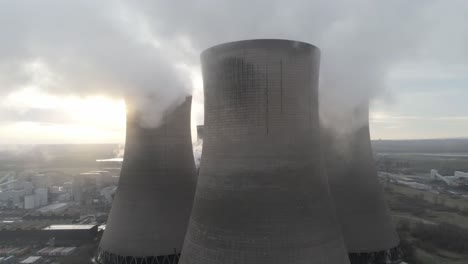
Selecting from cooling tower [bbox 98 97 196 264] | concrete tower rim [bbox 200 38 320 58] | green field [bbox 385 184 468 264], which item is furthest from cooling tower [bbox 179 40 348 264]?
green field [bbox 385 184 468 264]

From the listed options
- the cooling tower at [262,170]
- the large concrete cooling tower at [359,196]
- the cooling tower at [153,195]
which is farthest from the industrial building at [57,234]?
the large concrete cooling tower at [359,196]

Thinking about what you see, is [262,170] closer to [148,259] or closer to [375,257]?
[148,259]

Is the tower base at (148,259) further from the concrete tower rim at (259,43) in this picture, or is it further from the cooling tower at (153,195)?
the concrete tower rim at (259,43)

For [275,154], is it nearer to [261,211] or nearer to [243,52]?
[261,211]

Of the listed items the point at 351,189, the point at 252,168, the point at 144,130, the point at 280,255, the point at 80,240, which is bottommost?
the point at 80,240

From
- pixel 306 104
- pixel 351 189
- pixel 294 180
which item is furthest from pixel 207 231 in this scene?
pixel 351 189

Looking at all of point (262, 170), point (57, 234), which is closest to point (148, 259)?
point (262, 170)
